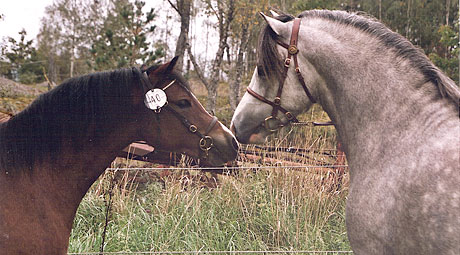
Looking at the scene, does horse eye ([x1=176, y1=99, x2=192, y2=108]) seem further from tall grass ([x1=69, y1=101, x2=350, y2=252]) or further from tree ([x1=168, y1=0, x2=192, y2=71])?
tree ([x1=168, y1=0, x2=192, y2=71])

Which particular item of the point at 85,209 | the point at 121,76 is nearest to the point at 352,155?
the point at 121,76

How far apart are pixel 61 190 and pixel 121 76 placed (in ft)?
2.25

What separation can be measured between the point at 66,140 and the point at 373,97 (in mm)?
1587

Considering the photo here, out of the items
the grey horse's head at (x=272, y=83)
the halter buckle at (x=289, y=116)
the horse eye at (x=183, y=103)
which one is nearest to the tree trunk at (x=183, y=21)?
the horse eye at (x=183, y=103)

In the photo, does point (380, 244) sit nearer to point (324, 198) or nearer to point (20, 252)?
point (20, 252)

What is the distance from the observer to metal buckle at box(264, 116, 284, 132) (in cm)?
192

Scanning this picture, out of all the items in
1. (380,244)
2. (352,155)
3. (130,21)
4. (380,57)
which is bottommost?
(380,244)

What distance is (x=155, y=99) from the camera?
1827 millimetres

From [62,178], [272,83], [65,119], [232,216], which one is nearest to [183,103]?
[272,83]

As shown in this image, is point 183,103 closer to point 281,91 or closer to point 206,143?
point 206,143

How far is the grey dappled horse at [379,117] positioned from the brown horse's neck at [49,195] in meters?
0.82

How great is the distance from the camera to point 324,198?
3416 mm

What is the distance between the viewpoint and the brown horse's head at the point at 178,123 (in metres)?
1.88

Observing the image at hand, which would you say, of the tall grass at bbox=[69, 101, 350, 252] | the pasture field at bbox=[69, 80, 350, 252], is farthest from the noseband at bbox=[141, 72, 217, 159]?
the pasture field at bbox=[69, 80, 350, 252]
